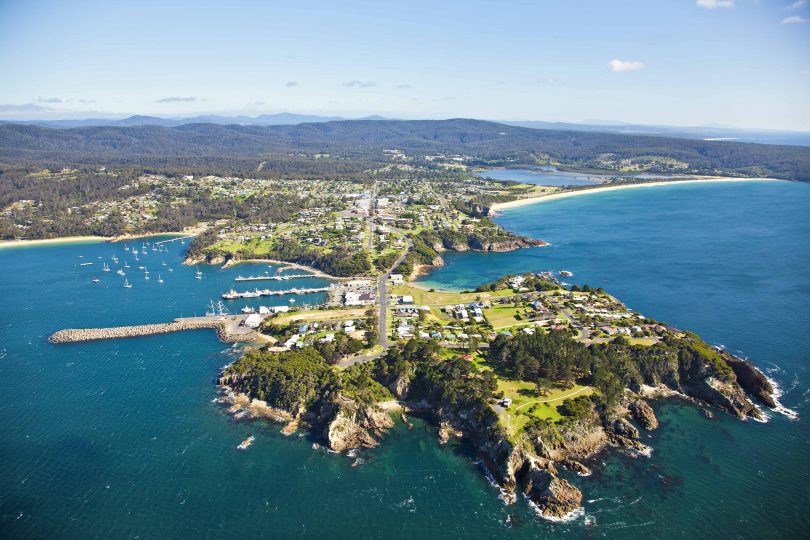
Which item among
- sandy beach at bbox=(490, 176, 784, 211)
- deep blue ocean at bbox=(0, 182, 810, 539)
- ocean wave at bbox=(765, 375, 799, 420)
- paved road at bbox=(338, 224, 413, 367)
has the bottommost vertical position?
deep blue ocean at bbox=(0, 182, 810, 539)

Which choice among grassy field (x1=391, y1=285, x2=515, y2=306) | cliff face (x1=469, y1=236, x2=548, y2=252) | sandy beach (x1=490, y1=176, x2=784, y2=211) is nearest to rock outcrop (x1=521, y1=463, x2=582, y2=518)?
grassy field (x1=391, y1=285, x2=515, y2=306)

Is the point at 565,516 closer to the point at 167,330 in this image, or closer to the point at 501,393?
the point at 501,393

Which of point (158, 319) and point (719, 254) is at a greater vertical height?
point (719, 254)

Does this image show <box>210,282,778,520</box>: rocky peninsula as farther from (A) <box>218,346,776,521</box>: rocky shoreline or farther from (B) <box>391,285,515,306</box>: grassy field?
(B) <box>391,285,515,306</box>: grassy field

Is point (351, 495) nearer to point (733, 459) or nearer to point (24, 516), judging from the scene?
point (24, 516)

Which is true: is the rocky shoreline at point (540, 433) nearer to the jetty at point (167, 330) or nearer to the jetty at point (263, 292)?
the jetty at point (167, 330)

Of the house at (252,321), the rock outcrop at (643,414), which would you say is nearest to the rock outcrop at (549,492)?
the rock outcrop at (643,414)

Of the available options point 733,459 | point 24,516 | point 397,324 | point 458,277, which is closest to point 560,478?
point 733,459
